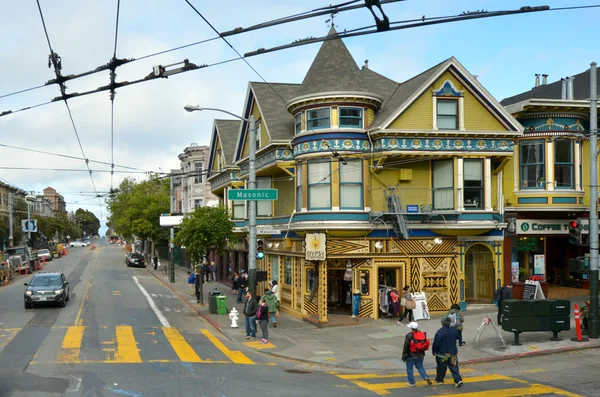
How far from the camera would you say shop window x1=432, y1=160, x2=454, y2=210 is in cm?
2391

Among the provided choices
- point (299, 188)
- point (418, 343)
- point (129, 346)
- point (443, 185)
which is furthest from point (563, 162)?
point (129, 346)

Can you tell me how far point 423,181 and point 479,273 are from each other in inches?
187

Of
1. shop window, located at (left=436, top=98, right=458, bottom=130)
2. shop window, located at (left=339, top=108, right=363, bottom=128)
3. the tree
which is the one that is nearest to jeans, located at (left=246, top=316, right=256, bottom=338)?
shop window, located at (left=339, top=108, right=363, bottom=128)

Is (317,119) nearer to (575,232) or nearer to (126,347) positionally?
(575,232)

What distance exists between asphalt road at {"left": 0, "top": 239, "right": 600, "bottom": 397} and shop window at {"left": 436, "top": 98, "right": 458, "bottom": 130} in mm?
10142

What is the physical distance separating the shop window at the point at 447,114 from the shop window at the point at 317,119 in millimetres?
4360

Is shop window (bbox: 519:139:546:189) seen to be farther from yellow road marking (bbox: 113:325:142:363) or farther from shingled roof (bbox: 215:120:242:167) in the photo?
shingled roof (bbox: 215:120:242:167)

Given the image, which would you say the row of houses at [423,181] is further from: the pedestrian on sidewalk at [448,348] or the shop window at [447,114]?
the pedestrian on sidewalk at [448,348]

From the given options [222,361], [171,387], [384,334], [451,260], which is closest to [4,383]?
[171,387]

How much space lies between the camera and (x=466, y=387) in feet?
43.7

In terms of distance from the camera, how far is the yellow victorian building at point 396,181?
23.3m

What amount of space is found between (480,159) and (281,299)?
36.7 feet

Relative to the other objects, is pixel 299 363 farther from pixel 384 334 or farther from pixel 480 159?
pixel 480 159

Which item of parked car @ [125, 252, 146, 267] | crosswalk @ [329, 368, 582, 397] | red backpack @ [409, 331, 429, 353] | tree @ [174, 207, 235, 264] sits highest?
tree @ [174, 207, 235, 264]
